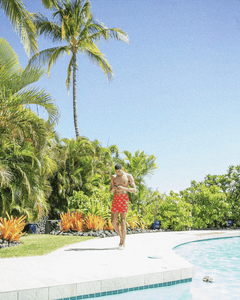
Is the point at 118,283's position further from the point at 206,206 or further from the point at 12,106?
the point at 206,206

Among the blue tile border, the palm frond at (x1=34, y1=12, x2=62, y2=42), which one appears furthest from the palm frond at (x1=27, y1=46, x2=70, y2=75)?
the blue tile border

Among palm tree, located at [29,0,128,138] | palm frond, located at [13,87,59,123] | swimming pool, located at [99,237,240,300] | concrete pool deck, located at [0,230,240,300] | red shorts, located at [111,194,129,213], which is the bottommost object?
swimming pool, located at [99,237,240,300]

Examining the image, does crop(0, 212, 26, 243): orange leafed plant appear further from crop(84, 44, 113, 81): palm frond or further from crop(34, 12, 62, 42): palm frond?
crop(34, 12, 62, 42): palm frond

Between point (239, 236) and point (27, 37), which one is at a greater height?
point (27, 37)

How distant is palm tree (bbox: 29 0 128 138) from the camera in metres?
20.4

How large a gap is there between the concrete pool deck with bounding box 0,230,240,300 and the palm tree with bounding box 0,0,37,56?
820cm

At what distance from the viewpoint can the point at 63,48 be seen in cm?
2061

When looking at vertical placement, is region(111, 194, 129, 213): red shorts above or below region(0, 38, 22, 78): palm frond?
below

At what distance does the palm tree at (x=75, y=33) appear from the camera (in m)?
20.4

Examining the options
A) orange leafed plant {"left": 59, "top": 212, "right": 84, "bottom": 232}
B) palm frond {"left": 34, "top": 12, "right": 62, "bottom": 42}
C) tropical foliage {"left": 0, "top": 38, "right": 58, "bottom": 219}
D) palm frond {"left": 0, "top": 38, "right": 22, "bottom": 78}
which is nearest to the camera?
tropical foliage {"left": 0, "top": 38, "right": 58, "bottom": 219}

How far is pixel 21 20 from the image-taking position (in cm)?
1111

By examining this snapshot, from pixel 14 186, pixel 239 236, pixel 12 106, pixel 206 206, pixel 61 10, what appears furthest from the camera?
pixel 61 10

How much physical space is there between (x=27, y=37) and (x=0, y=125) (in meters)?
4.73

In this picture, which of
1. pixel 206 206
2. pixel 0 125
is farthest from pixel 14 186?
→ pixel 206 206
